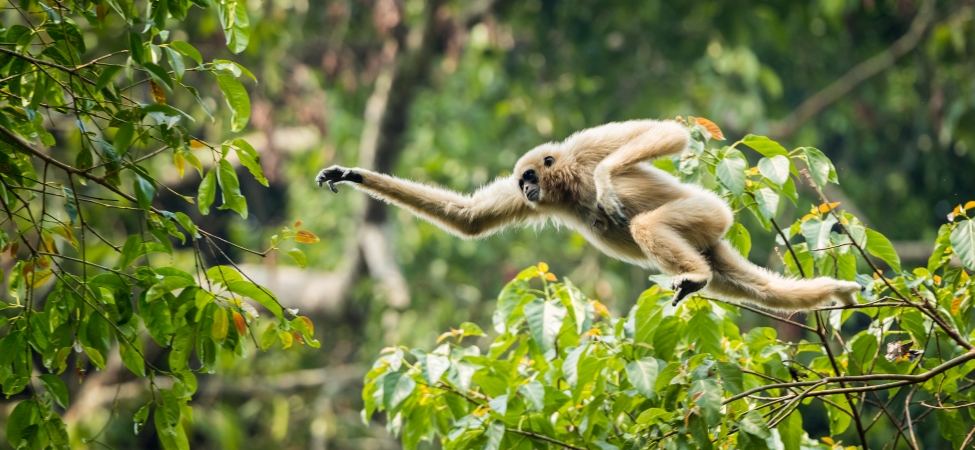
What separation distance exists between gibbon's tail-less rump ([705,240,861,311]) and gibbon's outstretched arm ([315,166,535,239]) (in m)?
1.12

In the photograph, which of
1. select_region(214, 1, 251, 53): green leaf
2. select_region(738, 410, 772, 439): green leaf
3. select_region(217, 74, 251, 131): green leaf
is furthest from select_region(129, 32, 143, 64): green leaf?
select_region(738, 410, 772, 439): green leaf

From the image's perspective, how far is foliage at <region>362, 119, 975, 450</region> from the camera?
9.61 ft

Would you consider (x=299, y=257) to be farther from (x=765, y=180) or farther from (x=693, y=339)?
(x=765, y=180)

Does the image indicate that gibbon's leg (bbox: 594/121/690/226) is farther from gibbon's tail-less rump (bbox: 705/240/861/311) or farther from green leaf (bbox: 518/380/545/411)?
green leaf (bbox: 518/380/545/411)

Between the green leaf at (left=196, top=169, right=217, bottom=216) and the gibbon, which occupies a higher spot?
the gibbon

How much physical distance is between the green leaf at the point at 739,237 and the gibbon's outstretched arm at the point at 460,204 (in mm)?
1181

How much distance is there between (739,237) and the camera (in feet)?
12.1

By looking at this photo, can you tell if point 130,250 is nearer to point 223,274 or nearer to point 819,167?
point 223,274

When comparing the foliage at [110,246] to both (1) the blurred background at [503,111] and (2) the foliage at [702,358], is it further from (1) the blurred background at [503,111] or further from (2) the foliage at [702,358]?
(1) the blurred background at [503,111]

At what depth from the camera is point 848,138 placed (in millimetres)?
12703

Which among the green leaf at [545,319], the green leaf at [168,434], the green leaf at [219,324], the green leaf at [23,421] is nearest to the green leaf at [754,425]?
the green leaf at [545,319]

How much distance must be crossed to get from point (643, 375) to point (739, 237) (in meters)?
1.03

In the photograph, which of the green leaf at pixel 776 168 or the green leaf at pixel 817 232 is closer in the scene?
the green leaf at pixel 776 168

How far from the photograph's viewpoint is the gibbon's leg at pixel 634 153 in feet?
11.9
